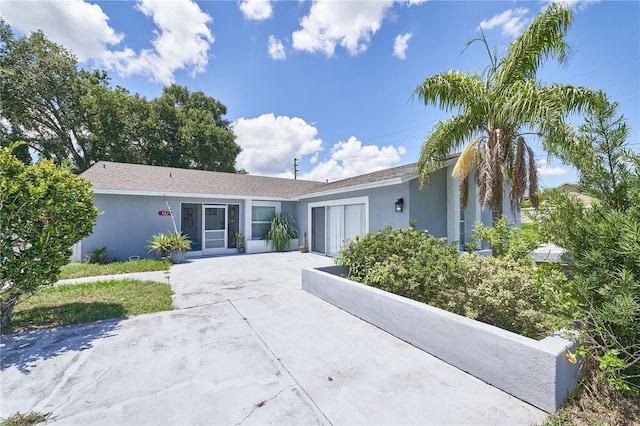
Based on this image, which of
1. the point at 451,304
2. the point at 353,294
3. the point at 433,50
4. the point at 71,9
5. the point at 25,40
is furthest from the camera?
the point at 25,40

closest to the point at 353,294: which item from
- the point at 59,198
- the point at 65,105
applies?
the point at 59,198

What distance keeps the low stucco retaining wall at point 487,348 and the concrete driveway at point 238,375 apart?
14 centimetres

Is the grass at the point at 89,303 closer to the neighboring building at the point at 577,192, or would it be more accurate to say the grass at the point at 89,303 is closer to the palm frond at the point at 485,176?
the neighboring building at the point at 577,192

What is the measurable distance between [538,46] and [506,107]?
6.72 feet

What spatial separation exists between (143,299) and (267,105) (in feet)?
59.5

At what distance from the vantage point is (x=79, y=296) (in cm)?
623

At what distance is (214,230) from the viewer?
530 inches

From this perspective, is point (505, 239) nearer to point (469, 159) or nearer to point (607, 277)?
point (607, 277)

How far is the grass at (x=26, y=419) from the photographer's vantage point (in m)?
2.38

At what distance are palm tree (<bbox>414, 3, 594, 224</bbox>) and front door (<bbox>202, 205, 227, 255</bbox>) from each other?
33.5 feet

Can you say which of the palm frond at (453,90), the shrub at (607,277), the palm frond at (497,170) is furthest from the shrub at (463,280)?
the palm frond at (453,90)

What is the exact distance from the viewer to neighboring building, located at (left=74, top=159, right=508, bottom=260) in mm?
9141

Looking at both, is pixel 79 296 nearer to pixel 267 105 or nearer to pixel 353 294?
pixel 353 294

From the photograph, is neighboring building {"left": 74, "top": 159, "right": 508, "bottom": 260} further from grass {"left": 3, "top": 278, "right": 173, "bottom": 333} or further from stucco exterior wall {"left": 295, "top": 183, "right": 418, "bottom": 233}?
grass {"left": 3, "top": 278, "right": 173, "bottom": 333}
